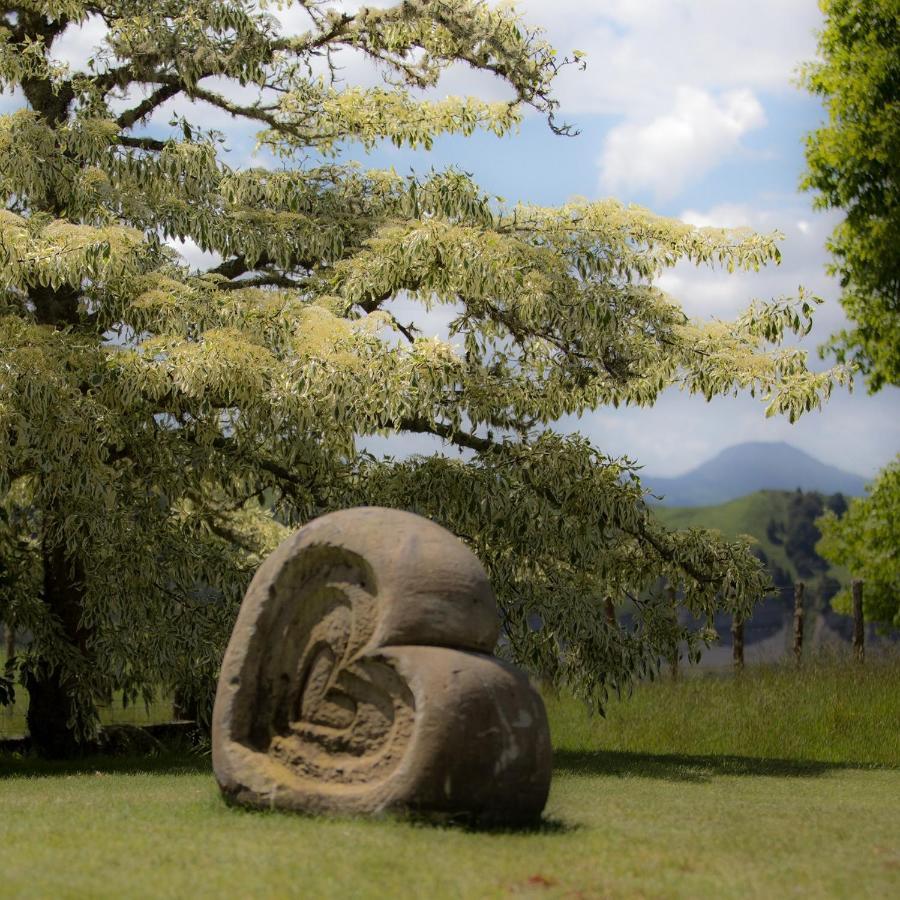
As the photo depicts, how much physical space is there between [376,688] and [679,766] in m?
6.48

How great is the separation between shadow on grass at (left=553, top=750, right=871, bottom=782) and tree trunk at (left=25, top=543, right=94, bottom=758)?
5.29 m

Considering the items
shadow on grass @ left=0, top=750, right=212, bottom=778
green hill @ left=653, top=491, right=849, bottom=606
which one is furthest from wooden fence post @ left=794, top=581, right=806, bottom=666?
green hill @ left=653, top=491, right=849, bottom=606

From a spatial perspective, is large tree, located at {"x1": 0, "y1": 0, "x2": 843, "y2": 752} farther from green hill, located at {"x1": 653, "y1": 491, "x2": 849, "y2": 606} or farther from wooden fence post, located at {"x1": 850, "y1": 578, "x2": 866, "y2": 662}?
green hill, located at {"x1": 653, "y1": 491, "x2": 849, "y2": 606}

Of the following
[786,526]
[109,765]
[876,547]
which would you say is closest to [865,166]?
[876,547]

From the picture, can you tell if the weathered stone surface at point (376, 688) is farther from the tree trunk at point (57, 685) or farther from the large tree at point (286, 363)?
the tree trunk at point (57, 685)

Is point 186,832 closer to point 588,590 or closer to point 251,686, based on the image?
point 251,686

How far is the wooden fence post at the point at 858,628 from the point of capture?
19.6m

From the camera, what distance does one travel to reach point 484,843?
719 centimetres

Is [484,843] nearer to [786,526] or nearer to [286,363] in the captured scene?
[286,363]

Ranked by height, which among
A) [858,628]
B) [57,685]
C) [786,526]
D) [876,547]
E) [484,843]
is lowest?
[484,843]

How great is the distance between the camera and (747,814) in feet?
30.8

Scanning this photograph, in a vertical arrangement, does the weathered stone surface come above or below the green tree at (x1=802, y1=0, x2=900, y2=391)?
below

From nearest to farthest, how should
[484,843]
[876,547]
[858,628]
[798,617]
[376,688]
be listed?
[484,843]
[376,688]
[858,628]
[798,617]
[876,547]

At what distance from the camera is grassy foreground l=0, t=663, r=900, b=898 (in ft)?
20.9
